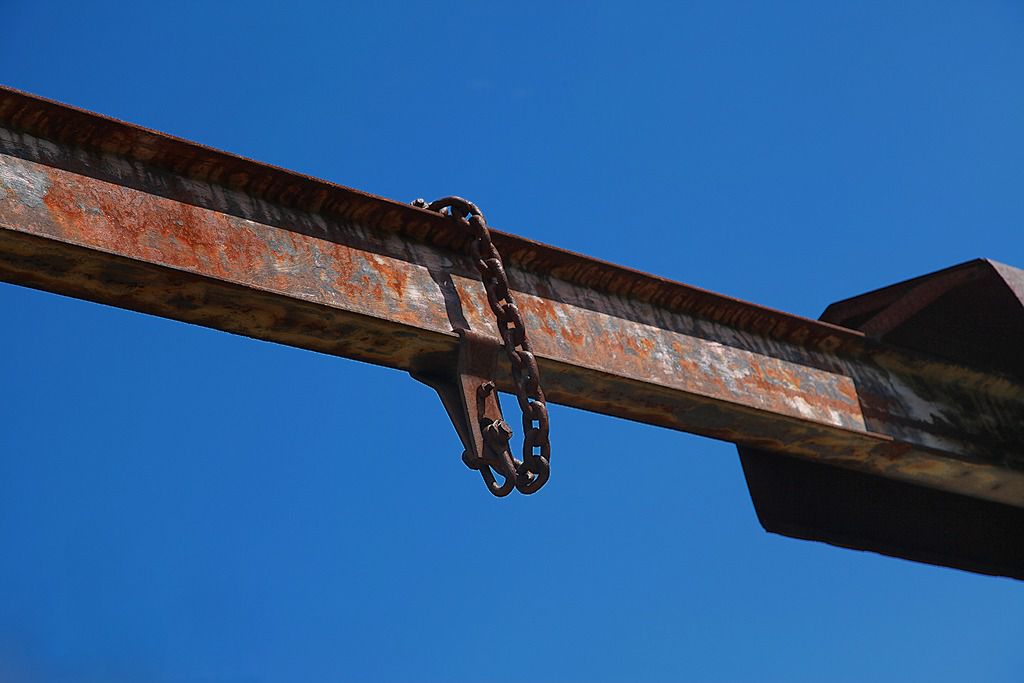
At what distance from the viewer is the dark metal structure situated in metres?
4.37

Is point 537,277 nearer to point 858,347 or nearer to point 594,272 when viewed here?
point 594,272

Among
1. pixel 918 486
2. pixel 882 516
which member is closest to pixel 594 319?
pixel 882 516

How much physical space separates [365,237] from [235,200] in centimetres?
47

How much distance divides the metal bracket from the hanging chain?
6cm

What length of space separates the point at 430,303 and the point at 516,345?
0.41 metres

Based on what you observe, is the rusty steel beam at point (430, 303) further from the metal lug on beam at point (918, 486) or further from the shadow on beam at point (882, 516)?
the shadow on beam at point (882, 516)

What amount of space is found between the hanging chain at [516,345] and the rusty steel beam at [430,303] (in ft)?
0.46

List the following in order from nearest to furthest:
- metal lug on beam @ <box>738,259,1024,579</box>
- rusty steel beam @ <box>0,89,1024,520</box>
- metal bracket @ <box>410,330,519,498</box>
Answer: rusty steel beam @ <box>0,89,1024,520</box> < metal bracket @ <box>410,330,519,498</box> < metal lug on beam @ <box>738,259,1024,579</box>

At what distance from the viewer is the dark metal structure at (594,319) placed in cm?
437

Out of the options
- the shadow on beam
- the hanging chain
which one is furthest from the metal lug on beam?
the hanging chain

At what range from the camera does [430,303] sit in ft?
16.2

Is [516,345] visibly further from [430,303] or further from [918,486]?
[918,486]

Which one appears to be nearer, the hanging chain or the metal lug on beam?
the hanging chain

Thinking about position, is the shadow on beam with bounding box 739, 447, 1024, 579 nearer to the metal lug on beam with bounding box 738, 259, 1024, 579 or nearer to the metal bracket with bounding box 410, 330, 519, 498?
the metal lug on beam with bounding box 738, 259, 1024, 579
